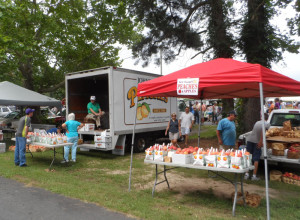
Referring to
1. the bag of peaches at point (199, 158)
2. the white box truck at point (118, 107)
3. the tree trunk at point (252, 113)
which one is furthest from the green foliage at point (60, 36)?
the bag of peaches at point (199, 158)

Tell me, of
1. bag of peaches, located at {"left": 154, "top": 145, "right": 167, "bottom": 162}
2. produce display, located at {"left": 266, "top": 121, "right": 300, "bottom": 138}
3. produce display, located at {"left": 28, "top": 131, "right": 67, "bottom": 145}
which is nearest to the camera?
bag of peaches, located at {"left": 154, "top": 145, "right": 167, "bottom": 162}

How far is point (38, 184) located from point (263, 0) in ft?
31.9

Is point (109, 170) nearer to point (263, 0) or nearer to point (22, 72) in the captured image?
point (263, 0)

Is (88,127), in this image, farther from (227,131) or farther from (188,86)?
(188,86)

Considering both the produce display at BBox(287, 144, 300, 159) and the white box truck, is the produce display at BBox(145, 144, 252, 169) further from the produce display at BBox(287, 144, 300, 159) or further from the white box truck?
the white box truck

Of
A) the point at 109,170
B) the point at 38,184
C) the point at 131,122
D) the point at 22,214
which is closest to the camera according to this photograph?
the point at 22,214

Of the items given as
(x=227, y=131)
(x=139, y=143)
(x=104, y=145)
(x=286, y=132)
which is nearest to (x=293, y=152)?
(x=286, y=132)

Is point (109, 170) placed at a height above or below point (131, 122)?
below

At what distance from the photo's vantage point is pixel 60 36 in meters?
14.9

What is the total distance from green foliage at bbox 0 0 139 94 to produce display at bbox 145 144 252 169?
1028 centimetres

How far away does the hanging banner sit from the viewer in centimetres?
458

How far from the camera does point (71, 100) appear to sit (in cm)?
1036

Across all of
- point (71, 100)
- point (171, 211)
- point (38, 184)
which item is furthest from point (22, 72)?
point (171, 211)

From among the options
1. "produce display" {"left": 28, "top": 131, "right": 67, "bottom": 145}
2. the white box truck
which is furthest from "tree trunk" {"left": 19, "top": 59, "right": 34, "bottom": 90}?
"produce display" {"left": 28, "top": 131, "right": 67, "bottom": 145}
